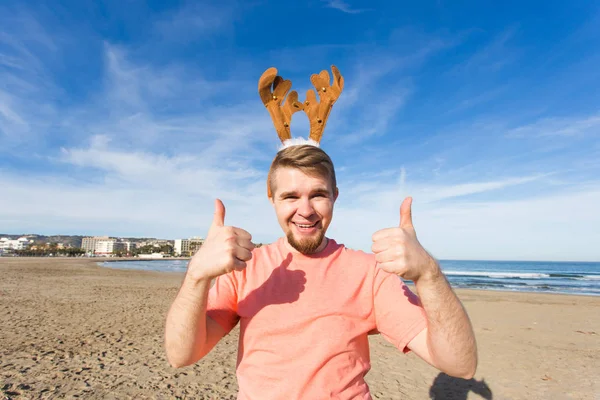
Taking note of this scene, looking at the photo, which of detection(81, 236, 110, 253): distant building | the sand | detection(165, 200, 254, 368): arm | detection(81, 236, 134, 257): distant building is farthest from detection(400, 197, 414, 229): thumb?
detection(81, 236, 110, 253): distant building

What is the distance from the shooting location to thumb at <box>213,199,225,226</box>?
4.95ft

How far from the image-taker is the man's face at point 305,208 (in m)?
1.67

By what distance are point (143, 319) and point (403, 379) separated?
23.0 ft

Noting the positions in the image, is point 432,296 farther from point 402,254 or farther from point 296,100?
point 296,100

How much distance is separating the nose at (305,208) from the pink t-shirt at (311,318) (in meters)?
0.21

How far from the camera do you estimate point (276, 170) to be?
1793 millimetres

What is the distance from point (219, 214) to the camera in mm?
1526

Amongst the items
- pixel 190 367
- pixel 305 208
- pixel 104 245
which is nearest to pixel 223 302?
pixel 305 208

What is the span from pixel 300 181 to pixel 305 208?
0.42ft

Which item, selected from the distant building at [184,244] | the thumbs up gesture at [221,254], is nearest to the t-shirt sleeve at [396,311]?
the thumbs up gesture at [221,254]

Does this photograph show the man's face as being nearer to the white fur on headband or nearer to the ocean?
the white fur on headband

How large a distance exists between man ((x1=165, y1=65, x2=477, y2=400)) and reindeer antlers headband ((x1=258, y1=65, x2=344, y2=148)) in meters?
0.38

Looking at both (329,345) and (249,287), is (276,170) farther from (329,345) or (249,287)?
(329,345)

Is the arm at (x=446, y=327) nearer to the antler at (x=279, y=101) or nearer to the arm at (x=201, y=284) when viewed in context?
the arm at (x=201, y=284)
